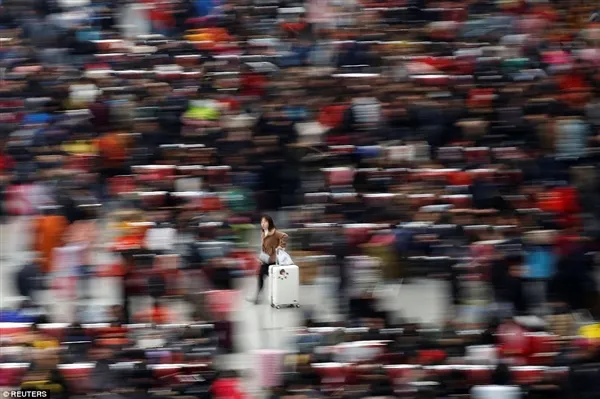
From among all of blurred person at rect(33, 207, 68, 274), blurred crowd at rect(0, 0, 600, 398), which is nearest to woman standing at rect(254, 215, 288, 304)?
blurred crowd at rect(0, 0, 600, 398)

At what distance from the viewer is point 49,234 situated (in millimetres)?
13273

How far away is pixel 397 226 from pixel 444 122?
219cm

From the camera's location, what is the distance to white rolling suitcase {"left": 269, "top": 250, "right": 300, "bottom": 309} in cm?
1273

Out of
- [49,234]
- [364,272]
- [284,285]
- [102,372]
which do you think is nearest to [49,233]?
[49,234]

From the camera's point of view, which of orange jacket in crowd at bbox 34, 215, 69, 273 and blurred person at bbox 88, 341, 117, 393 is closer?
blurred person at bbox 88, 341, 117, 393

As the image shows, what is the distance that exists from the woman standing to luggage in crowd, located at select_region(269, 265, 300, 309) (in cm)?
12

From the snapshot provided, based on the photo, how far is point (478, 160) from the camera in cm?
1398

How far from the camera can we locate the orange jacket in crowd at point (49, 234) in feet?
43.3

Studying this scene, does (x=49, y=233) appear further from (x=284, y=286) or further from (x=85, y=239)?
(x=284, y=286)

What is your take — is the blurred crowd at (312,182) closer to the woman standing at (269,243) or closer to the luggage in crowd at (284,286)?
the luggage in crowd at (284,286)

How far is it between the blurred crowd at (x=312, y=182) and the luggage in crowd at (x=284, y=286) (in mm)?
154

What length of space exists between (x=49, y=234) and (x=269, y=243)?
2437 mm

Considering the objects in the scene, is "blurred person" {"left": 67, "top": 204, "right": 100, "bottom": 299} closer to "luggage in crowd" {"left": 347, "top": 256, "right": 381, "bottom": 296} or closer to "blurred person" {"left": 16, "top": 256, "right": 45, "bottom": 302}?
"blurred person" {"left": 16, "top": 256, "right": 45, "bottom": 302}

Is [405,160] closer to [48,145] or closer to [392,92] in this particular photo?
[392,92]
